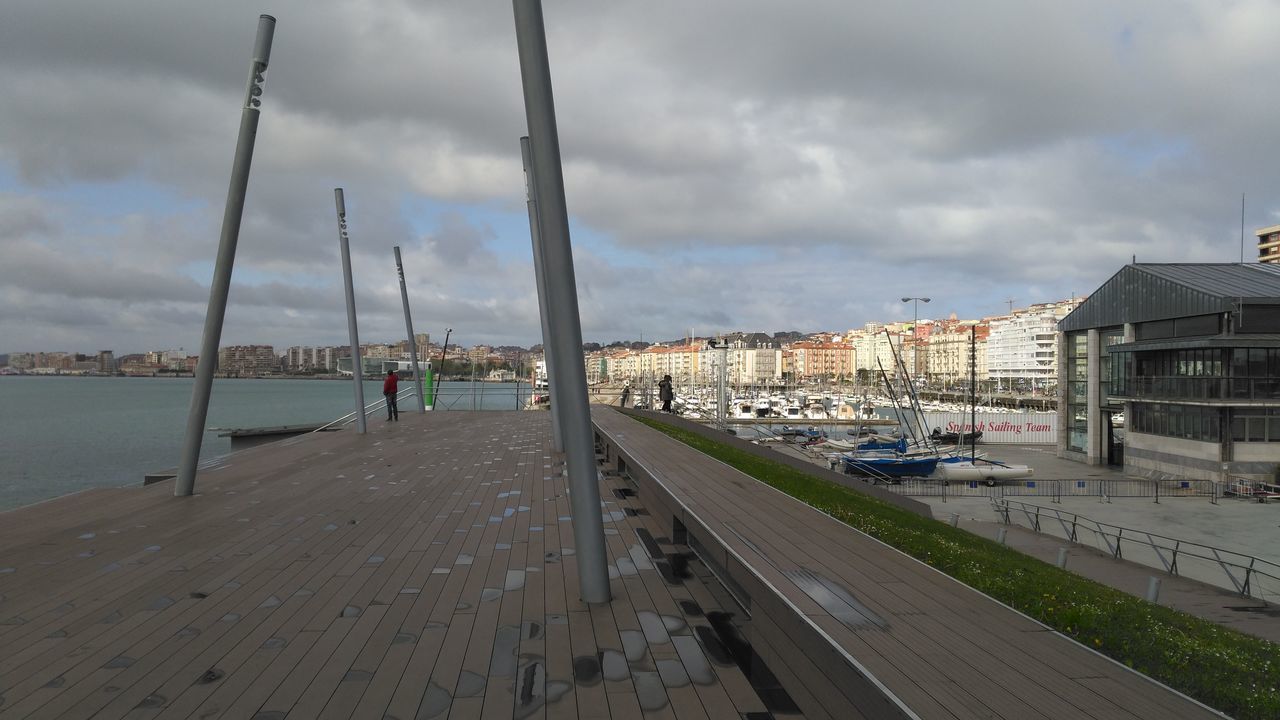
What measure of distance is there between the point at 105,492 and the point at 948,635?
1007cm

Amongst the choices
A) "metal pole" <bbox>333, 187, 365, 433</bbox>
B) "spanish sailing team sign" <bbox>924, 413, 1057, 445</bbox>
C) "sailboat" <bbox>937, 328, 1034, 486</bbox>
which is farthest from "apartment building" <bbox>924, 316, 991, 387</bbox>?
"metal pole" <bbox>333, 187, 365, 433</bbox>

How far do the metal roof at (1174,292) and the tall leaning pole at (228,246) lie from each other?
31.5 meters

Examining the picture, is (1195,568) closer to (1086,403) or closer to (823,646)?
(823,646)

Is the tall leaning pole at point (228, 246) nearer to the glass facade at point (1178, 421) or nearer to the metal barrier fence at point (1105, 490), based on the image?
the metal barrier fence at point (1105, 490)

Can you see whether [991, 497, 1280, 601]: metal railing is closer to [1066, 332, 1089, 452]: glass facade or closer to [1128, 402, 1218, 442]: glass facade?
[1128, 402, 1218, 442]: glass facade

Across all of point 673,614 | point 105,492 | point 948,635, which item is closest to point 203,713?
point 673,614

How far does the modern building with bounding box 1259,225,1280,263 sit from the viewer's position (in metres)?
104

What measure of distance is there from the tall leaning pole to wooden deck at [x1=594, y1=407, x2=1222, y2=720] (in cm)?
672

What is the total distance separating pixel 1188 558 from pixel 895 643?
1679 centimetres

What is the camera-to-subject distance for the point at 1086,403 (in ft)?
116

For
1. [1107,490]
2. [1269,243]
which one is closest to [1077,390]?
[1107,490]

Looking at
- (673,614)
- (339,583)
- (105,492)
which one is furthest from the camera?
(105,492)

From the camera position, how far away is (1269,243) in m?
106

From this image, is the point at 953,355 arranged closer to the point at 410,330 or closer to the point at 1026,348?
the point at 1026,348
